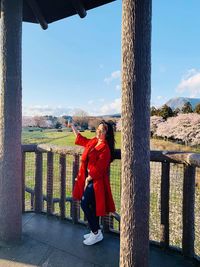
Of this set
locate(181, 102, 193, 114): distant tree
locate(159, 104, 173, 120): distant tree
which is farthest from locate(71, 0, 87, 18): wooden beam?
locate(159, 104, 173, 120): distant tree

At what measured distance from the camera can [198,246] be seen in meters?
6.77

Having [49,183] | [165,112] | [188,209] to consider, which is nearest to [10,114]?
[49,183]

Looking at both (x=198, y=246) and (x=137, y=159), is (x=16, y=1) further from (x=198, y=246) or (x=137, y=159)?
(x=198, y=246)

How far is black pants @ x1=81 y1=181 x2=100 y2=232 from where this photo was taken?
2982 mm

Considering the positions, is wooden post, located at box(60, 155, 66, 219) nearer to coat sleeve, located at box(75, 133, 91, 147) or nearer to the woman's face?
coat sleeve, located at box(75, 133, 91, 147)

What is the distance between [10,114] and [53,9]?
169 cm

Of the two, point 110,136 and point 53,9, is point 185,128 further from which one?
point 110,136

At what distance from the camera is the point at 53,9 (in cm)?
362

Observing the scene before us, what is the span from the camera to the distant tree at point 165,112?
34197mm

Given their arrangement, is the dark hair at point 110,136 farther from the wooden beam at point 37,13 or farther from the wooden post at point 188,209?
the wooden beam at point 37,13

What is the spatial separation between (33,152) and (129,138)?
2125 mm

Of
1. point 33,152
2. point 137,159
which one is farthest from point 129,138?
point 33,152

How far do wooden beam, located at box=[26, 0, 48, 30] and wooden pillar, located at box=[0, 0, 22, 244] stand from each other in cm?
47

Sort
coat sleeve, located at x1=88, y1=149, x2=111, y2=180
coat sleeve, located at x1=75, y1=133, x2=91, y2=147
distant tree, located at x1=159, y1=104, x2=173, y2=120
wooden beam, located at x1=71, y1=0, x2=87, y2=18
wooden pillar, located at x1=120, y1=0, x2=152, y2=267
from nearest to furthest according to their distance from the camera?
1. wooden pillar, located at x1=120, y1=0, x2=152, y2=267
2. coat sleeve, located at x1=88, y1=149, x2=111, y2=180
3. coat sleeve, located at x1=75, y1=133, x2=91, y2=147
4. wooden beam, located at x1=71, y1=0, x2=87, y2=18
5. distant tree, located at x1=159, y1=104, x2=173, y2=120
